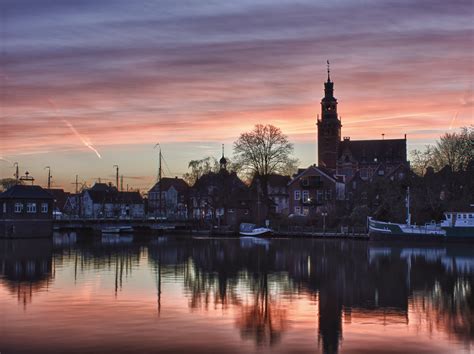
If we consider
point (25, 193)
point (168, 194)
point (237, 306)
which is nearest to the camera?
point (237, 306)

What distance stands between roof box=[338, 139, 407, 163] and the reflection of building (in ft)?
322

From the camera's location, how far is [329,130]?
155 m

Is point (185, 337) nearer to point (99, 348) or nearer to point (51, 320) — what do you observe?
point (99, 348)

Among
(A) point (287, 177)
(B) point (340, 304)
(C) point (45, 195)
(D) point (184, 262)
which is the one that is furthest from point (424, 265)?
(A) point (287, 177)

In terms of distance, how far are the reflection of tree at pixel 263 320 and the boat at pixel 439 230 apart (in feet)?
174

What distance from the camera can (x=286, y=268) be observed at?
4909 cm

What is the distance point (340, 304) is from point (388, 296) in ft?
13.0

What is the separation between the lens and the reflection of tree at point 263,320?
929 inches

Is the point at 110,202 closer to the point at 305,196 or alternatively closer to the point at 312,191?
the point at 305,196

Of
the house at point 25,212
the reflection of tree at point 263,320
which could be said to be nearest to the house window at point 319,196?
the house at point 25,212

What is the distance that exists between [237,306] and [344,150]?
5016 inches

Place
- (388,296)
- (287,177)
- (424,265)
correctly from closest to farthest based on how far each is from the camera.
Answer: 1. (388,296)
2. (424,265)
3. (287,177)

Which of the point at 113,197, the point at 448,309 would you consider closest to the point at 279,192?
the point at 113,197

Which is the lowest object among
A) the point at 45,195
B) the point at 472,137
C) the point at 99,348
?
the point at 99,348
